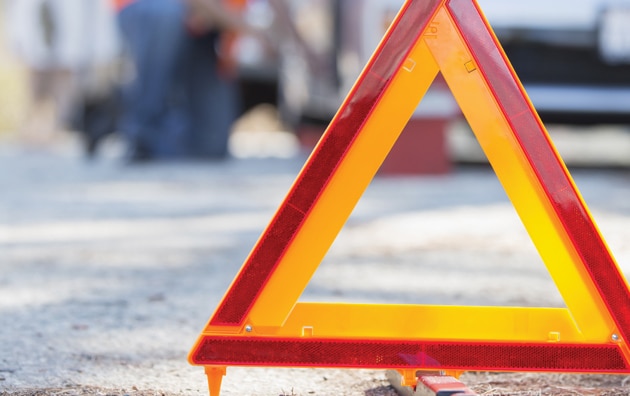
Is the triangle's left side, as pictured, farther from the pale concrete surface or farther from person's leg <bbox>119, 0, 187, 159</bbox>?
person's leg <bbox>119, 0, 187, 159</bbox>

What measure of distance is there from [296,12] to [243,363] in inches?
247

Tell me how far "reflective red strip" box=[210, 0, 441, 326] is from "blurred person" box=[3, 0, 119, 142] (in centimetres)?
731

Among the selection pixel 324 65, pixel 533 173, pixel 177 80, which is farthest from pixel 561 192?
pixel 177 80

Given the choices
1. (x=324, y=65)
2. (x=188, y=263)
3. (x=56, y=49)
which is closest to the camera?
(x=188, y=263)

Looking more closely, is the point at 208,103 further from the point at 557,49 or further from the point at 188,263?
the point at 188,263

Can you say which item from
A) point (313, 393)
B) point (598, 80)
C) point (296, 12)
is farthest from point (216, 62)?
point (313, 393)

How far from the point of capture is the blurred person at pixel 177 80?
5.38 metres

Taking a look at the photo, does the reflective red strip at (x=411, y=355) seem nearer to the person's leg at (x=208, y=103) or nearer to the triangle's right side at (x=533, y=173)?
the triangle's right side at (x=533, y=173)

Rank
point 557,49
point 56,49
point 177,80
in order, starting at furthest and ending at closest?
point 56,49 < point 177,80 < point 557,49

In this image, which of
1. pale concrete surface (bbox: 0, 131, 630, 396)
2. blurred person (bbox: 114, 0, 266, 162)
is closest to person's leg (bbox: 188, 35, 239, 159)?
blurred person (bbox: 114, 0, 266, 162)

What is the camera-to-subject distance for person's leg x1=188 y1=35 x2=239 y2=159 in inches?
241

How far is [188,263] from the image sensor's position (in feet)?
8.29

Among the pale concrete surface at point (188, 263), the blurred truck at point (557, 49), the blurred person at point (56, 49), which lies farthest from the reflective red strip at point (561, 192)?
the blurred person at point (56, 49)

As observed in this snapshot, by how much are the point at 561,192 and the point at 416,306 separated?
9.0 inches
